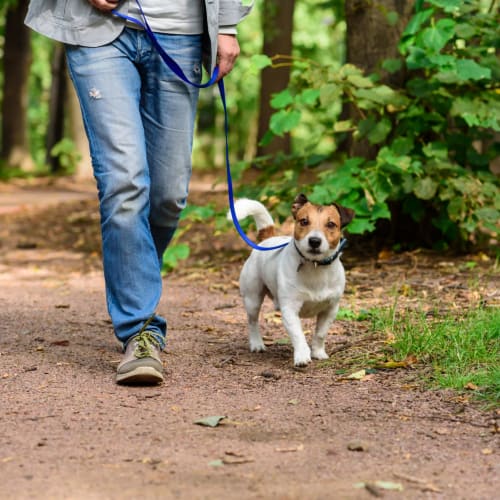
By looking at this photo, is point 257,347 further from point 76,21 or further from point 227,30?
point 76,21

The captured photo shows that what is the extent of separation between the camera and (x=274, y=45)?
14.0 m

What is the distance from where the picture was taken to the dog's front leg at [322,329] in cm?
491

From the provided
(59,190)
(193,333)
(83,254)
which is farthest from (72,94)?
(193,333)

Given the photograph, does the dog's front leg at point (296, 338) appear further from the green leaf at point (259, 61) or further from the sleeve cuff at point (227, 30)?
the green leaf at point (259, 61)

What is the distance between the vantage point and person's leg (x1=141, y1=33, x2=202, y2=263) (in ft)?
14.9

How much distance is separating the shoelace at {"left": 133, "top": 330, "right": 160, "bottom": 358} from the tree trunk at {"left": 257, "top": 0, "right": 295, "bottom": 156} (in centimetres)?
937

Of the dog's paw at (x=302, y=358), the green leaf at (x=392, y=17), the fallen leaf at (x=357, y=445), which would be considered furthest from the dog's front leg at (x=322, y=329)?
the green leaf at (x=392, y=17)

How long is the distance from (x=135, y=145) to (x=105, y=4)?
69 centimetres

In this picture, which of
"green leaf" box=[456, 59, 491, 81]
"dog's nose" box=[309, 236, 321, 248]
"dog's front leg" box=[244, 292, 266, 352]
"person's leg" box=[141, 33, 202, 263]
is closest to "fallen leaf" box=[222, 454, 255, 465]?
"dog's nose" box=[309, 236, 321, 248]

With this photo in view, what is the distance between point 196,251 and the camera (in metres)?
9.59

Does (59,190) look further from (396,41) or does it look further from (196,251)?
(396,41)

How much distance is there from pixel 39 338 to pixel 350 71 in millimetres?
3443

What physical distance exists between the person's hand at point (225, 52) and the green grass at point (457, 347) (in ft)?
5.63

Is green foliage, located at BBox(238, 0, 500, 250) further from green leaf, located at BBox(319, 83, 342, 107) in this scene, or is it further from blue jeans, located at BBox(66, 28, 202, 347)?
blue jeans, located at BBox(66, 28, 202, 347)
